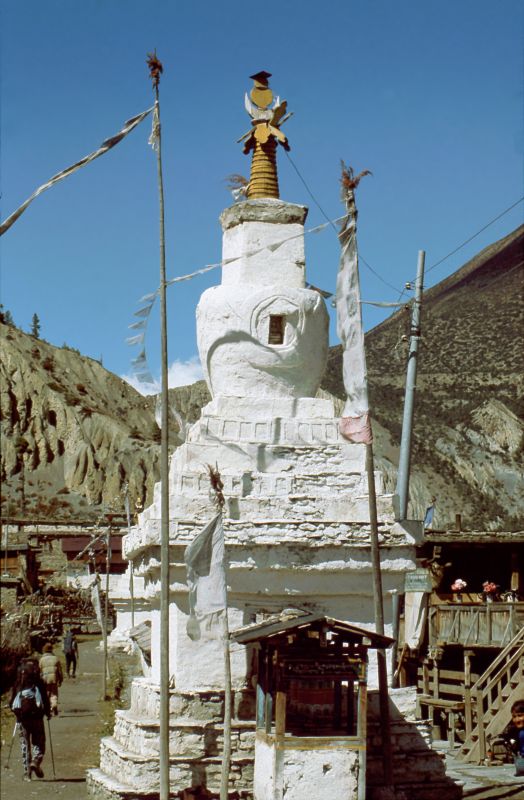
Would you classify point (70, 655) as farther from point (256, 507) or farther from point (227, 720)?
point (227, 720)

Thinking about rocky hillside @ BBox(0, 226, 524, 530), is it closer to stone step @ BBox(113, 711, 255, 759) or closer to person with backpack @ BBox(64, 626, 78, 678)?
person with backpack @ BBox(64, 626, 78, 678)

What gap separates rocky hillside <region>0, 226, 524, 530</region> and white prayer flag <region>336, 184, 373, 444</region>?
35.9m

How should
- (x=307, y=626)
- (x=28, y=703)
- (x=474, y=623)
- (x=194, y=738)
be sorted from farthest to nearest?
(x=474, y=623)
(x=28, y=703)
(x=194, y=738)
(x=307, y=626)

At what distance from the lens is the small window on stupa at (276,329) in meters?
13.5

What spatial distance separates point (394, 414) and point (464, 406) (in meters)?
6.39

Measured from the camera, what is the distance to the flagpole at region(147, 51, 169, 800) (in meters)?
10.5

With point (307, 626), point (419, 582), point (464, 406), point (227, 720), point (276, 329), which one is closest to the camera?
point (307, 626)

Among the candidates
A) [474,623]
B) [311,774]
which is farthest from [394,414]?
[311,774]

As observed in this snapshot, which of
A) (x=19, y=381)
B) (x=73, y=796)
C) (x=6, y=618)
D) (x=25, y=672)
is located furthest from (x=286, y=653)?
(x=19, y=381)

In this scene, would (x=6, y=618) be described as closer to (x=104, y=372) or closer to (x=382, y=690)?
(x=382, y=690)

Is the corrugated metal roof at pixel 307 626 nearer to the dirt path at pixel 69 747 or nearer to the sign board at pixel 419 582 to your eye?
the dirt path at pixel 69 747

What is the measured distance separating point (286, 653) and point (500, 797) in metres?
3.88

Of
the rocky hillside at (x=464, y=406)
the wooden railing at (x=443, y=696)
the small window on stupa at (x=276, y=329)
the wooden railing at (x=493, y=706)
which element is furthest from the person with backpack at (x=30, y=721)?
the rocky hillside at (x=464, y=406)

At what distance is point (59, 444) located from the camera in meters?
92.2
